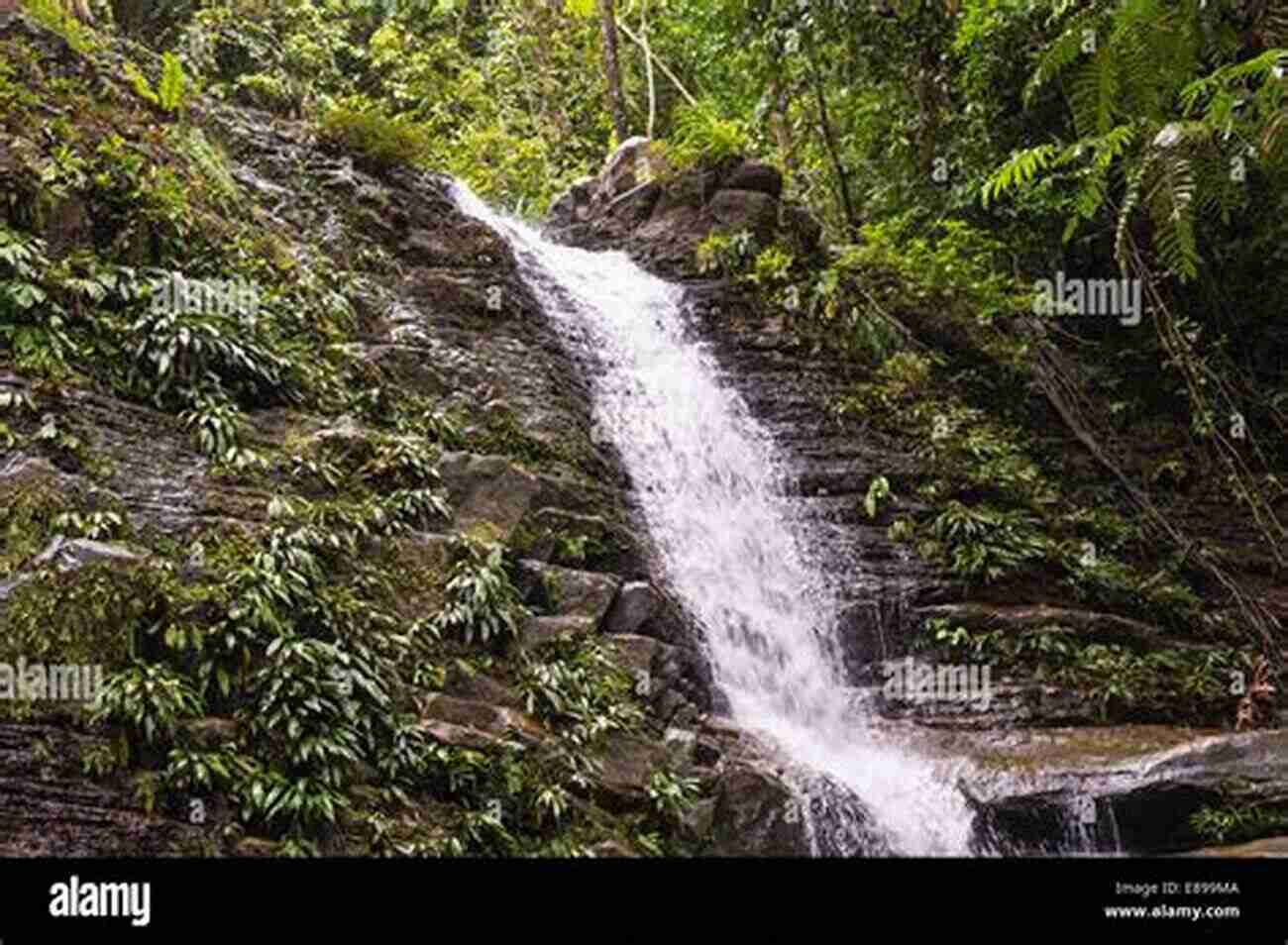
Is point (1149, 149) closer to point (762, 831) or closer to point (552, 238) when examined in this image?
point (762, 831)

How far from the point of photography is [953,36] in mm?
11695

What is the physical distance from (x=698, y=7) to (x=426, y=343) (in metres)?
7.25

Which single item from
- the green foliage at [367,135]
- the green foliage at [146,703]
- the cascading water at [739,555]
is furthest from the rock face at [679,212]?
the green foliage at [146,703]

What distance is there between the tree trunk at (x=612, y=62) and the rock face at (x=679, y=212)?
156cm

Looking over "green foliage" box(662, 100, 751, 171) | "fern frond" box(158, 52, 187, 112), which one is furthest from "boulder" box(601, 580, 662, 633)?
"green foliage" box(662, 100, 751, 171)

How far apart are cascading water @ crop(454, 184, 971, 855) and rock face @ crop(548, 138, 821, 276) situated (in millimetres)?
1070

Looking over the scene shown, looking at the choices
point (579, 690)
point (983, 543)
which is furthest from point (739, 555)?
point (579, 690)

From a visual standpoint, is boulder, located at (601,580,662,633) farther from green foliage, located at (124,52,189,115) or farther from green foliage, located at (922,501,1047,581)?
green foliage, located at (124,52,189,115)

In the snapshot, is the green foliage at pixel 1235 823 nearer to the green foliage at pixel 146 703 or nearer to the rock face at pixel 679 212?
the green foliage at pixel 146 703

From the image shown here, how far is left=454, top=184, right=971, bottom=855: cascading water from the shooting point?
6.64 metres

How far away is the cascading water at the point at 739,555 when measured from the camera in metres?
6.64

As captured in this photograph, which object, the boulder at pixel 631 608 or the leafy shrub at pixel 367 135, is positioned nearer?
the boulder at pixel 631 608

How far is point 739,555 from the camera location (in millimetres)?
8773

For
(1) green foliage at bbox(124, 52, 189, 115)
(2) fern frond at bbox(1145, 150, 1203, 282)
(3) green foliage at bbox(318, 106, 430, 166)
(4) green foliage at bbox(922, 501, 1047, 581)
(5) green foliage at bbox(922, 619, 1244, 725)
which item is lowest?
(5) green foliage at bbox(922, 619, 1244, 725)
